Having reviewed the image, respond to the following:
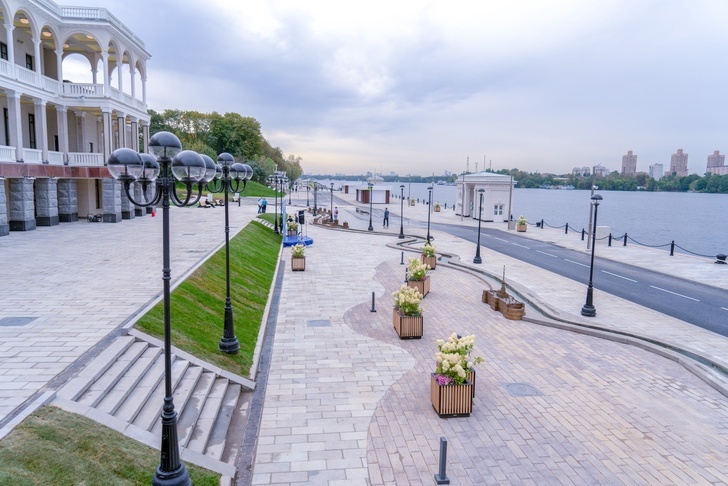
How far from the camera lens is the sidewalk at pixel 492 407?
28.1ft

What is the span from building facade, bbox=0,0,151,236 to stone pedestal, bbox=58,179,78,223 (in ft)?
0.20

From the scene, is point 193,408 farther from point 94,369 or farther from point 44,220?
point 44,220

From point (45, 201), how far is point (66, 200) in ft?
10.7

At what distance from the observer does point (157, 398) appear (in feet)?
31.1

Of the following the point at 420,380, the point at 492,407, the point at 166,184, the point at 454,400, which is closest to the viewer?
the point at 166,184

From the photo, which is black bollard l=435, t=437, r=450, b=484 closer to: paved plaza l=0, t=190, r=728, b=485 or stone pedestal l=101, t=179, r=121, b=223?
paved plaza l=0, t=190, r=728, b=485

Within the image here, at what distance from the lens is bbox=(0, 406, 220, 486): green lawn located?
254 inches

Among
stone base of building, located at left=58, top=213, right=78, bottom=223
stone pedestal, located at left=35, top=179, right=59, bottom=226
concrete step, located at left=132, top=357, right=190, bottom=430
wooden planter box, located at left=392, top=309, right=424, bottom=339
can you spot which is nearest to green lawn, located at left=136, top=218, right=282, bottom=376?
concrete step, located at left=132, top=357, right=190, bottom=430

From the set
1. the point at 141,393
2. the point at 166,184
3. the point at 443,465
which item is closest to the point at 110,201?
the point at 141,393

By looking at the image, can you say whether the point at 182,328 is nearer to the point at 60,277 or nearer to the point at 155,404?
the point at 155,404

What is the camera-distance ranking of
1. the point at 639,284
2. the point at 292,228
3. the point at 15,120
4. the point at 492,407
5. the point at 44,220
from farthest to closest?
the point at 292,228
the point at 44,220
the point at 15,120
the point at 639,284
the point at 492,407

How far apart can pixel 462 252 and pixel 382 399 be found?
79.1ft

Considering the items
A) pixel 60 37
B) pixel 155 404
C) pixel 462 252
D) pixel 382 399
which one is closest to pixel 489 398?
pixel 382 399

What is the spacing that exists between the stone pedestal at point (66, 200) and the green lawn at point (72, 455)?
31.1 metres
